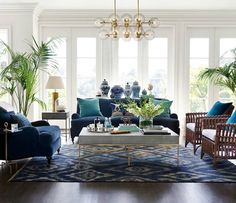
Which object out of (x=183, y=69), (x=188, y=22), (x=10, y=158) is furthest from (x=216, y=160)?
(x=188, y=22)

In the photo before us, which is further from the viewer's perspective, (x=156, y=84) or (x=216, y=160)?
(x=156, y=84)

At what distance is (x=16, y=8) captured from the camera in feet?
26.0

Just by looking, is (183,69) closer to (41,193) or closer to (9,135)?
(9,135)

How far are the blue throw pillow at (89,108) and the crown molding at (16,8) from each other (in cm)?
236

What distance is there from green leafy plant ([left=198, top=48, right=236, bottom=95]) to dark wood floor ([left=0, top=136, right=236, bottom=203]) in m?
3.99

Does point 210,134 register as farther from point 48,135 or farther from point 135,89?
point 135,89

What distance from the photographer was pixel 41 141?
508cm

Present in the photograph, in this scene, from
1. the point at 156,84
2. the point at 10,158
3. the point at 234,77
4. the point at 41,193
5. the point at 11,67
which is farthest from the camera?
the point at 156,84

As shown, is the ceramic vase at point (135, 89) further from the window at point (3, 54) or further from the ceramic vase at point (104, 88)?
the window at point (3, 54)

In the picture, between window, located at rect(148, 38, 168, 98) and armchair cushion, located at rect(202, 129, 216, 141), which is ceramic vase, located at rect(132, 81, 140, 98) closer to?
window, located at rect(148, 38, 168, 98)

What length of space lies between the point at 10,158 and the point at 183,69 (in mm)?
5230

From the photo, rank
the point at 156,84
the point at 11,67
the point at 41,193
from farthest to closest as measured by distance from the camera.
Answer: the point at 156,84
the point at 11,67
the point at 41,193

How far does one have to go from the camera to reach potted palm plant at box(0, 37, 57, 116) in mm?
7277

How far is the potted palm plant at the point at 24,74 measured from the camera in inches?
287
